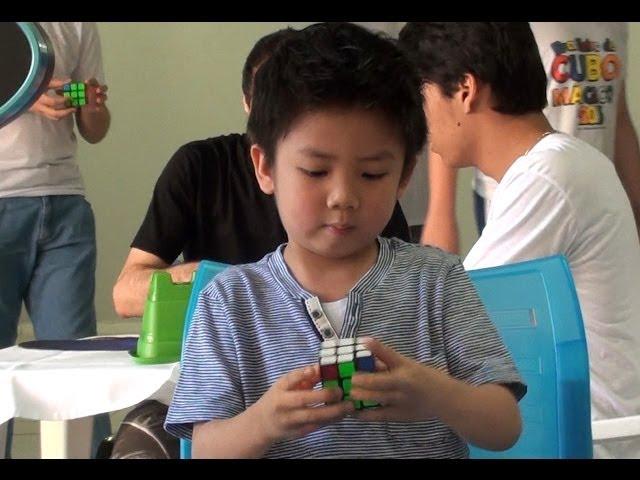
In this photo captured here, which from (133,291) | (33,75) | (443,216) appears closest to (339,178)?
(33,75)

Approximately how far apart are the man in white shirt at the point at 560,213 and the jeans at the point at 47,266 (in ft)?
3.84

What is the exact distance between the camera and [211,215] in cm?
192

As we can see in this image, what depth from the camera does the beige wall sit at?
12.6 feet

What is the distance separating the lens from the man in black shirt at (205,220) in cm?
189

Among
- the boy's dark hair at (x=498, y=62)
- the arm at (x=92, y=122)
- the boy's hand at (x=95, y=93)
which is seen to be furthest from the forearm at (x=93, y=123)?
the boy's dark hair at (x=498, y=62)

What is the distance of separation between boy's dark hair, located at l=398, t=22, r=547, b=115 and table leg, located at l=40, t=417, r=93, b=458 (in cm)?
79

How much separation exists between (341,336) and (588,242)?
1.88 ft

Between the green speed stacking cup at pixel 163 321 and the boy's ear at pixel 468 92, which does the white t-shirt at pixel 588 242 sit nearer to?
the boy's ear at pixel 468 92

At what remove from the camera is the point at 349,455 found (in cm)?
94

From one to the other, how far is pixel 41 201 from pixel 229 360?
1583 mm

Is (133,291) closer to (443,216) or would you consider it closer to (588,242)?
(443,216)

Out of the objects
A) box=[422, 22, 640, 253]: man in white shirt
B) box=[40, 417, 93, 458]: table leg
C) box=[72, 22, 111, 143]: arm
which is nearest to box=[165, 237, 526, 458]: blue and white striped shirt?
box=[40, 417, 93, 458]: table leg
